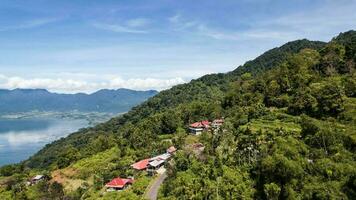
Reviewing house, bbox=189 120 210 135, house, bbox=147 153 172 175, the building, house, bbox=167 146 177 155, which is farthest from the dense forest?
house, bbox=189 120 210 135

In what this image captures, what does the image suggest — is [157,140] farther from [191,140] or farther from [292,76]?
[292,76]

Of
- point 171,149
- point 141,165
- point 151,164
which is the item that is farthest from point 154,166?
point 171,149

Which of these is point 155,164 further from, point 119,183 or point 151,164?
→ point 119,183

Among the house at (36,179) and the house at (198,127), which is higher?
the house at (198,127)

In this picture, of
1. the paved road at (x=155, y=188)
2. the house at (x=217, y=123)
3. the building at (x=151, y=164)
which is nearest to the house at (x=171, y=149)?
the building at (x=151, y=164)

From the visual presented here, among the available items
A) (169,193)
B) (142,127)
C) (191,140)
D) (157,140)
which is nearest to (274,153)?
(169,193)

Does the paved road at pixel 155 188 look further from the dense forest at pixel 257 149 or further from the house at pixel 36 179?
the house at pixel 36 179

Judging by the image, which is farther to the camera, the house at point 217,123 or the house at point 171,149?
the house at point 217,123
